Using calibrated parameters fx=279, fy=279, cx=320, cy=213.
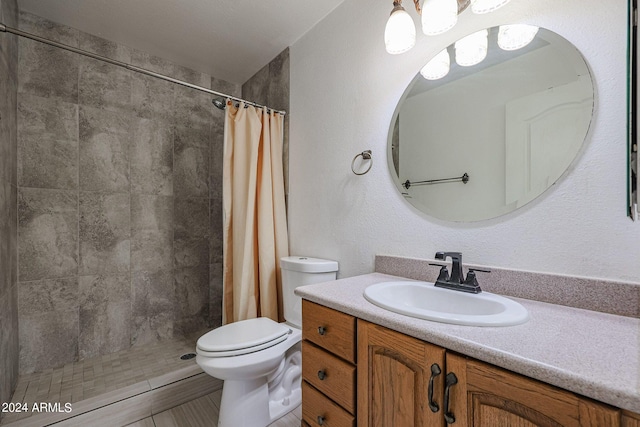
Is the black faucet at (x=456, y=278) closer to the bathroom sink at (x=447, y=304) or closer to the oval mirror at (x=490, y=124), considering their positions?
the bathroom sink at (x=447, y=304)

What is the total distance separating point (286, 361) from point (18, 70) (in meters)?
2.44

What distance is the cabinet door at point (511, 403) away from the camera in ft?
1.58

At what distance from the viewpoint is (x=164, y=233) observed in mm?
2295

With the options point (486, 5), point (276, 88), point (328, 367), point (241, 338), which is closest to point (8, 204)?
point (241, 338)

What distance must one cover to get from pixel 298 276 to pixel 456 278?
2.94 feet

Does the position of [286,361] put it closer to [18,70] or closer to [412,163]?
[412,163]

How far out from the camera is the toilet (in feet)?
4.24

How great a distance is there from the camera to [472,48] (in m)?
1.13

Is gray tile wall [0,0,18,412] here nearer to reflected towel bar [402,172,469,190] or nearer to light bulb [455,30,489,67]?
reflected towel bar [402,172,469,190]

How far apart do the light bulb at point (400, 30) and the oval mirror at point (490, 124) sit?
17cm

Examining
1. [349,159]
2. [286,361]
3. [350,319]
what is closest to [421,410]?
[350,319]

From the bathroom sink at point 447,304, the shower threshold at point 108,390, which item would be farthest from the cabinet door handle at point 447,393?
the shower threshold at point 108,390

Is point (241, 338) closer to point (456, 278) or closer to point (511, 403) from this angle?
point (456, 278)

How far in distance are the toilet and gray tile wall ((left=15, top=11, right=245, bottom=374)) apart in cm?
109
